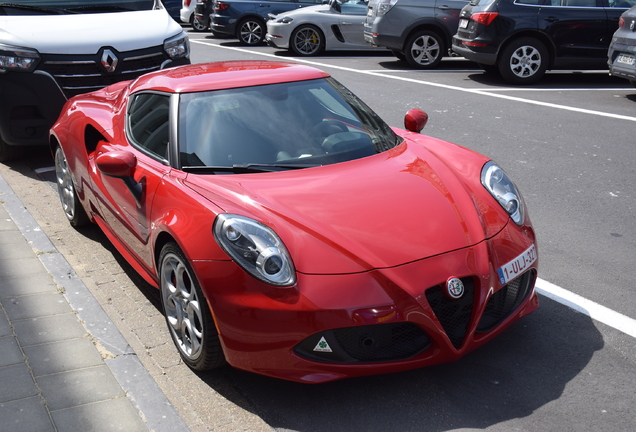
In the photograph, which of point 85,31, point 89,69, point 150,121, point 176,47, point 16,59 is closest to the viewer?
point 150,121

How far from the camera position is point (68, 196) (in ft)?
18.4

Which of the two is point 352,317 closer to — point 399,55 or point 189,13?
point 399,55

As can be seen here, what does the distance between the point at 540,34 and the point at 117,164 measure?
9.04 metres

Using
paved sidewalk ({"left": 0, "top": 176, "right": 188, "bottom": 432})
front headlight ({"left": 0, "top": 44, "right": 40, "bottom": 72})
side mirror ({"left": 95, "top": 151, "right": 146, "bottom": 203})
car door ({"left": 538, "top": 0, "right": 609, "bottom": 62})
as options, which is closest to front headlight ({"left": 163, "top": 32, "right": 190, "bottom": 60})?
front headlight ({"left": 0, "top": 44, "right": 40, "bottom": 72})

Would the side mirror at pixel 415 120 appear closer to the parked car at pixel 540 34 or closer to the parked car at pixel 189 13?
the parked car at pixel 540 34

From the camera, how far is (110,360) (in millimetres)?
3570

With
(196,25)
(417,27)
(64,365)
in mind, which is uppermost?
(417,27)

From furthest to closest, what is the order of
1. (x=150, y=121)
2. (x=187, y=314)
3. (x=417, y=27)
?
(x=417, y=27) → (x=150, y=121) → (x=187, y=314)

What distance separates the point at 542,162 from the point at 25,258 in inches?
184

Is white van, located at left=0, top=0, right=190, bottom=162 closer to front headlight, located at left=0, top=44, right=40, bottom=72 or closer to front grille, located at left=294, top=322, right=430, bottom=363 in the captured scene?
front headlight, located at left=0, top=44, right=40, bottom=72

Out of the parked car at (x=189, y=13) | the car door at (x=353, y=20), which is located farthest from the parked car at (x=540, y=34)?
the parked car at (x=189, y=13)

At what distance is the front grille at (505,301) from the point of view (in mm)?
3296

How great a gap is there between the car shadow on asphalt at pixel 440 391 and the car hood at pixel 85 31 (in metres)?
4.51

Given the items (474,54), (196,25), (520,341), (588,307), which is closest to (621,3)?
(474,54)
